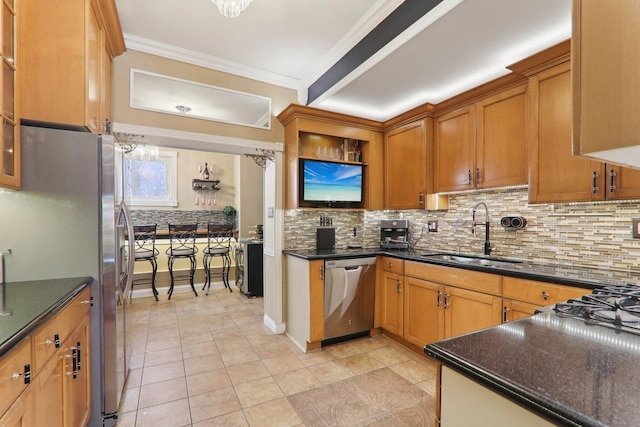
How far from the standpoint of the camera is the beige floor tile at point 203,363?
2.63 meters

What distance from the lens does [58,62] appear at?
1650mm

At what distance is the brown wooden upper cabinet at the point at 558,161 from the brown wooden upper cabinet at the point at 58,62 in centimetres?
299

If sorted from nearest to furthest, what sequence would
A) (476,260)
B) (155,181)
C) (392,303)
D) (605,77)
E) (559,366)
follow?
1. (605,77)
2. (559,366)
3. (476,260)
4. (392,303)
5. (155,181)

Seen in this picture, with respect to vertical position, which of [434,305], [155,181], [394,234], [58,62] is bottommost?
[434,305]

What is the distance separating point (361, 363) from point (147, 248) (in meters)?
4.29

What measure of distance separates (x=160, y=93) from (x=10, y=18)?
1.60m

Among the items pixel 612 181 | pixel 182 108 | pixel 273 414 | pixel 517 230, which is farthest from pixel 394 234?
pixel 182 108

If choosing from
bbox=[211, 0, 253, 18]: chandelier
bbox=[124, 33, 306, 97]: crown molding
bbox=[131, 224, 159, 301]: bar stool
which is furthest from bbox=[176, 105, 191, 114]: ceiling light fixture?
bbox=[131, 224, 159, 301]: bar stool

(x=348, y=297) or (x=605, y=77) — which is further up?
(x=605, y=77)

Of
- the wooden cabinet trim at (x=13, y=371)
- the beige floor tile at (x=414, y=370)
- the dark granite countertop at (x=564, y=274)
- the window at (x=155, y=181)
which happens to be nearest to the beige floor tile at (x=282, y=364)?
the beige floor tile at (x=414, y=370)

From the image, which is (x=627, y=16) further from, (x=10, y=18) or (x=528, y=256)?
(x=528, y=256)

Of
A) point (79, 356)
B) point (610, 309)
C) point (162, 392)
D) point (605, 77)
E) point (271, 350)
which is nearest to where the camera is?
point (605, 77)

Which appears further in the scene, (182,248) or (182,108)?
(182,248)

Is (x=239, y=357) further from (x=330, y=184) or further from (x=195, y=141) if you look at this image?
(x=195, y=141)
